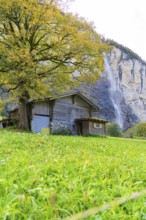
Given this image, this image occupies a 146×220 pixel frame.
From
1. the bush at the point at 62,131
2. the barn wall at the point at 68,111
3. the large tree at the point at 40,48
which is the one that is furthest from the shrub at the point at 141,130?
the large tree at the point at 40,48

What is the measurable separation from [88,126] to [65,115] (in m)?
2.45

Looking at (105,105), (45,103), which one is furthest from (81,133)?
(105,105)

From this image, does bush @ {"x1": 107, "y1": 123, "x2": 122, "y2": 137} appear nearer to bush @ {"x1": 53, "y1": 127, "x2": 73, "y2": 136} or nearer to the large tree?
bush @ {"x1": 53, "y1": 127, "x2": 73, "y2": 136}

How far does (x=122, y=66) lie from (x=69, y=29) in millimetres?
39087

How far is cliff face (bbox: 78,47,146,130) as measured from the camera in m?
43.8

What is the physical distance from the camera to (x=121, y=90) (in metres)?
50.8

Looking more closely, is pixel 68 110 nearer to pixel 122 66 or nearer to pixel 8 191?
pixel 8 191

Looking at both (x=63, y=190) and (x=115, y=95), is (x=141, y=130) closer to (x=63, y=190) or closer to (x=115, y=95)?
(x=115, y=95)

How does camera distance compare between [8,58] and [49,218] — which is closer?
[49,218]

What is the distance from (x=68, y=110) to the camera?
2494 cm

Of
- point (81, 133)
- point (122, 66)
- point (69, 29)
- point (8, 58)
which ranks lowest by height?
point (81, 133)

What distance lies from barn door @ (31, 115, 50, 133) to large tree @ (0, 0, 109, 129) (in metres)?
3.41

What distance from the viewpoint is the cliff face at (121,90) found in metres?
43.8

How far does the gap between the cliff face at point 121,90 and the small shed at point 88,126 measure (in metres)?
15.8
